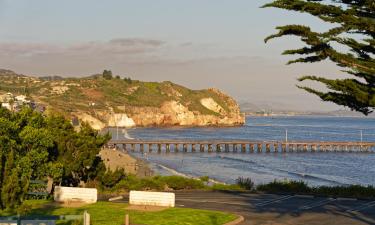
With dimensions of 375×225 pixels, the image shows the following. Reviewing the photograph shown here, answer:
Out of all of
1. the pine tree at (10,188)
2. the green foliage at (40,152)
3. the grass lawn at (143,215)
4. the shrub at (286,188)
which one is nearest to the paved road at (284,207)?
the grass lawn at (143,215)

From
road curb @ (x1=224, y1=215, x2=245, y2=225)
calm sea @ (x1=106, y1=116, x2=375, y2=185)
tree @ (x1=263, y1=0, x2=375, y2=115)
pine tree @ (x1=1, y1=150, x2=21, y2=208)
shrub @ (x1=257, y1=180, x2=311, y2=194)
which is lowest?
calm sea @ (x1=106, y1=116, x2=375, y2=185)

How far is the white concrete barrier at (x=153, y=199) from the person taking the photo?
96.0ft

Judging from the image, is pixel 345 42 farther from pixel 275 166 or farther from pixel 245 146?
pixel 245 146

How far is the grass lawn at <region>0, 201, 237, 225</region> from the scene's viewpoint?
24.8 metres

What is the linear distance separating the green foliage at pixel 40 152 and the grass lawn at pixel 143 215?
2569 mm

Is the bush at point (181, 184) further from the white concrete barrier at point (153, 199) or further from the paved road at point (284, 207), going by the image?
the white concrete barrier at point (153, 199)

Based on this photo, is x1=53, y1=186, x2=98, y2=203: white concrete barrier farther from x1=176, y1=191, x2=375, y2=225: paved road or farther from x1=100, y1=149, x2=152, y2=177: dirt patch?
x1=100, y1=149, x2=152, y2=177: dirt patch

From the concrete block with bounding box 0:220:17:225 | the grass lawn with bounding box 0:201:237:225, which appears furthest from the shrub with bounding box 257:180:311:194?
the concrete block with bounding box 0:220:17:225

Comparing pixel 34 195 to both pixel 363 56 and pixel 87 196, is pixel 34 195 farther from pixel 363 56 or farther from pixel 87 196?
pixel 363 56

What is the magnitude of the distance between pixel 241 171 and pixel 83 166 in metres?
51.8

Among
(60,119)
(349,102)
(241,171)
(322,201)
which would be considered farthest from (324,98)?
(241,171)

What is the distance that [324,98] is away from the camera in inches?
632

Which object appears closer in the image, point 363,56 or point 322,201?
point 363,56

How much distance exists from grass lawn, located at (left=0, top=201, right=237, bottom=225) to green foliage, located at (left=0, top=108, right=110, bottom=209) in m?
2.57
